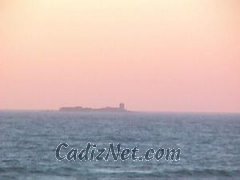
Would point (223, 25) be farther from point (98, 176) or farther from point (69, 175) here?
point (69, 175)

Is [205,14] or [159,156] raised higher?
[205,14]

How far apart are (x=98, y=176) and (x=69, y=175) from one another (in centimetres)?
55

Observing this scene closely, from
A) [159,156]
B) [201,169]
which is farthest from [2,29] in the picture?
[201,169]

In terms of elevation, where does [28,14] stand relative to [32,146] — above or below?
above

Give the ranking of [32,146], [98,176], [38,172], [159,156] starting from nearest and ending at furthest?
[159,156] < [98,176] < [38,172] < [32,146]

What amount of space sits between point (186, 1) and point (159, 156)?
1.54 meters

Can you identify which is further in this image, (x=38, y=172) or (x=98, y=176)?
(x=38, y=172)

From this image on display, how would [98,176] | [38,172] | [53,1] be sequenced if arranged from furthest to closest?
[38,172] → [98,176] → [53,1]

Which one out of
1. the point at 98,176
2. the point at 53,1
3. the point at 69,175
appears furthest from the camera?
the point at 69,175

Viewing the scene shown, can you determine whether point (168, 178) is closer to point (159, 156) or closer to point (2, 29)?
point (159, 156)

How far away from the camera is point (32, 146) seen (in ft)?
37.1

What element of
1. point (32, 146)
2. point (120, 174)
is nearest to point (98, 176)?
point (120, 174)

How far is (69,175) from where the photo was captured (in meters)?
6.19

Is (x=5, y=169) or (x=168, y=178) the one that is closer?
(x=168, y=178)
